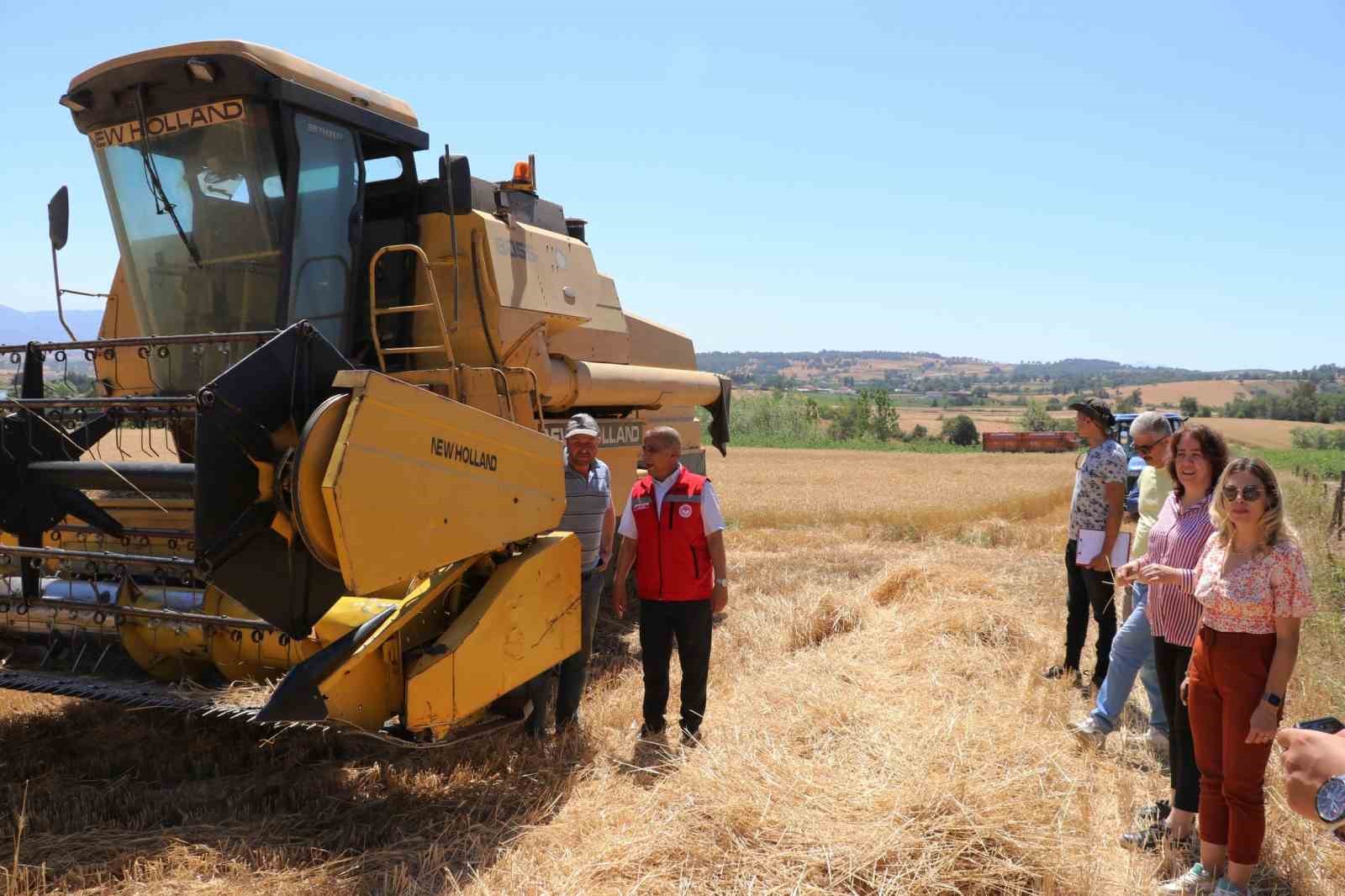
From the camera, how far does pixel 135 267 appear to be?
5262mm

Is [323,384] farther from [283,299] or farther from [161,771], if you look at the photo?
[161,771]

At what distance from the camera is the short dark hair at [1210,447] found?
384 cm

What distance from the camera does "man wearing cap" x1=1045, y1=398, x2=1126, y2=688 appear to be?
18.1ft

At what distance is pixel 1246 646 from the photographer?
3.20 metres

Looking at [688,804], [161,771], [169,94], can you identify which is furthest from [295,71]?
[688,804]

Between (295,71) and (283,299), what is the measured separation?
111cm

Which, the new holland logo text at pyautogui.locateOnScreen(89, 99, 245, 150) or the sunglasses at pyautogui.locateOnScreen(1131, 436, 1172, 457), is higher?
the new holland logo text at pyautogui.locateOnScreen(89, 99, 245, 150)

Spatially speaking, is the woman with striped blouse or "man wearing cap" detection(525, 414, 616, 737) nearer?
the woman with striped blouse

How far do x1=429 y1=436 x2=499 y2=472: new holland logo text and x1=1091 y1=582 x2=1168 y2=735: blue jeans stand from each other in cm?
302

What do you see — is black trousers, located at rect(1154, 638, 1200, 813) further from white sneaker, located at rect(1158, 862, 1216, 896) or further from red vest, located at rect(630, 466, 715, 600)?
red vest, located at rect(630, 466, 715, 600)

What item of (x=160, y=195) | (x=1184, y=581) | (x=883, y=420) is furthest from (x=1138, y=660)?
(x=883, y=420)

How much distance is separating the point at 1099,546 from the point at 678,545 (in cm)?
249

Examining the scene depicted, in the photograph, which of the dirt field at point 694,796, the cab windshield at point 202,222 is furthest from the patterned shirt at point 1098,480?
the cab windshield at point 202,222

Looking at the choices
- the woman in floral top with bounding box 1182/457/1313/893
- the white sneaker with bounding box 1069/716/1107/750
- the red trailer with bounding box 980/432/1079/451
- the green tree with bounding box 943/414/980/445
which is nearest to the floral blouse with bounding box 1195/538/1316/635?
the woman in floral top with bounding box 1182/457/1313/893
